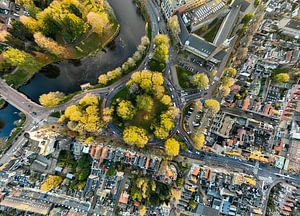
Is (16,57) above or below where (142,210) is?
above

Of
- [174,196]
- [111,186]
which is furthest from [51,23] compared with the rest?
[174,196]

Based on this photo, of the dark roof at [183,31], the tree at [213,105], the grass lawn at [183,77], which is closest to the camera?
the tree at [213,105]

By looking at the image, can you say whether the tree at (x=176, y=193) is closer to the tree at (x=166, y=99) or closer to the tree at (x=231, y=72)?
the tree at (x=166, y=99)

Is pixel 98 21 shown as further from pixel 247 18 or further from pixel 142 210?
pixel 142 210

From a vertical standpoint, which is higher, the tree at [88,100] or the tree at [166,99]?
the tree at [166,99]

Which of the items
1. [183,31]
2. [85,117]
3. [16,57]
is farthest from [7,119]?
[183,31]

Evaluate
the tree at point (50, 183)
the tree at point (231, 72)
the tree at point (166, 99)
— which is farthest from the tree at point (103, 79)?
the tree at point (231, 72)

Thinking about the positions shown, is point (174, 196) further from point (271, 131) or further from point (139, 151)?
point (271, 131)
